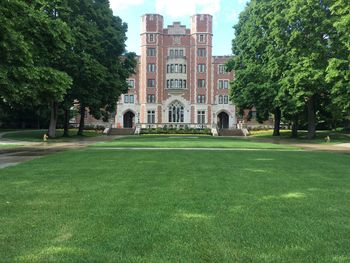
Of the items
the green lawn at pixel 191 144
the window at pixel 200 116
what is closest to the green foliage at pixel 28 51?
the green lawn at pixel 191 144

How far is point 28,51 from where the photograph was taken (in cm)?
1845

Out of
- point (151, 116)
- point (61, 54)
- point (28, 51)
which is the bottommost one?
point (151, 116)

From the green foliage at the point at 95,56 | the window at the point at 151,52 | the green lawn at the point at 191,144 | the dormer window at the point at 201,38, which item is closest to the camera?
the green lawn at the point at 191,144

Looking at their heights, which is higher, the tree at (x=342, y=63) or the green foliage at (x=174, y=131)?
the tree at (x=342, y=63)

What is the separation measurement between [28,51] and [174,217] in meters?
14.0

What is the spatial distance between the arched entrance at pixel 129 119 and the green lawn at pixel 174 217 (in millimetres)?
72692

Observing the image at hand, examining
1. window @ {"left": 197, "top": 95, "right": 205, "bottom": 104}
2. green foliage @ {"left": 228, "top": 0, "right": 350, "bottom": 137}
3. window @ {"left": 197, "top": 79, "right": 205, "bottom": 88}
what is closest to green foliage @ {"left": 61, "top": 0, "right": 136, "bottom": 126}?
green foliage @ {"left": 228, "top": 0, "right": 350, "bottom": 137}

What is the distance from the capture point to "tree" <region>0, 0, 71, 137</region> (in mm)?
17203

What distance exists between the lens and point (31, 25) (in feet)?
65.0

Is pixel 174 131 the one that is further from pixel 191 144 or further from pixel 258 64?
pixel 191 144

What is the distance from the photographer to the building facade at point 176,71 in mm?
80062

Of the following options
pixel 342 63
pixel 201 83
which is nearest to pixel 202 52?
pixel 201 83

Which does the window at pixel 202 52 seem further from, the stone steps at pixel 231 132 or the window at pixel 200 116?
the stone steps at pixel 231 132

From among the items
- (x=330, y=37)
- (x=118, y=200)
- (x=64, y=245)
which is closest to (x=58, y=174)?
(x=118, y=200)
